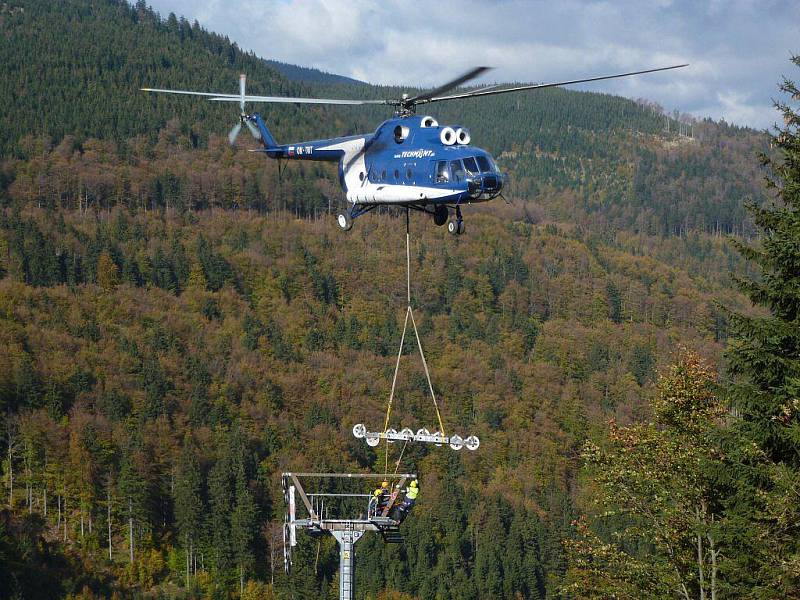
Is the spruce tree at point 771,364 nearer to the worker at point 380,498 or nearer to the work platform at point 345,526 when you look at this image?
the work platform at point 345,526

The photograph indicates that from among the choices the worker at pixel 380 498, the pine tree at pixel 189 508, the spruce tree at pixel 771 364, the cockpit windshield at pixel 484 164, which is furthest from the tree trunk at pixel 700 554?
the pine tree at pixel 189 508

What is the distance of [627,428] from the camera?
39.9 metres

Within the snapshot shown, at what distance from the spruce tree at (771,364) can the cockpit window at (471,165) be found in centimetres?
1212

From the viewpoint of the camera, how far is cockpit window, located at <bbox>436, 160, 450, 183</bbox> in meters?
42.6

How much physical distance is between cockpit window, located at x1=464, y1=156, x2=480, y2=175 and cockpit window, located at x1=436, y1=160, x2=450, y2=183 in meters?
0.64

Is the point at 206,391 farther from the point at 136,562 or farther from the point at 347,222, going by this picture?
the point at 347,222

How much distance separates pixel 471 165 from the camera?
42344 mm

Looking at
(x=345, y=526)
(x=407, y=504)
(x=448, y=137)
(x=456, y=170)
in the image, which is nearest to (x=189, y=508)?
(x=345, y=526)

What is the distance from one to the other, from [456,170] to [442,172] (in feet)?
1.84

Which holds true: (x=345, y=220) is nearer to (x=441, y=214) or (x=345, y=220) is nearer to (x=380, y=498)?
(x=441, y=214)

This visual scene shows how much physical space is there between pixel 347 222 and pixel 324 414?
154m

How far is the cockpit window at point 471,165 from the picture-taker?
1665 inches

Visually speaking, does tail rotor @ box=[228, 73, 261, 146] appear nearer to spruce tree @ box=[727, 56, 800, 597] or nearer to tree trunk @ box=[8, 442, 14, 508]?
spruce tree @ box=[727, 56, 800, 597]

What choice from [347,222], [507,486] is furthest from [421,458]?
[347,222]
